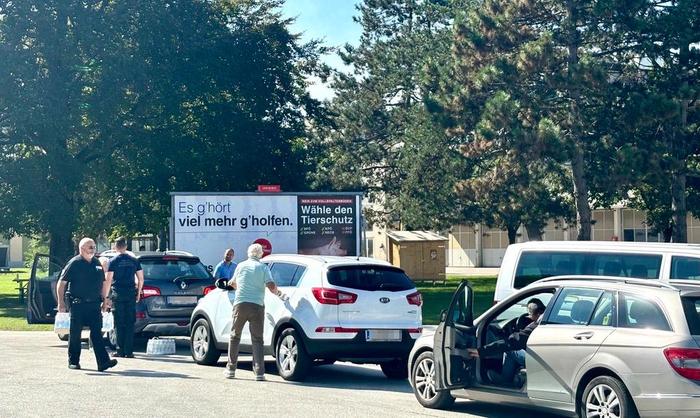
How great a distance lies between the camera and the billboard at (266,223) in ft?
93.0

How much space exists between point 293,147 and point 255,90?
3.06 metres

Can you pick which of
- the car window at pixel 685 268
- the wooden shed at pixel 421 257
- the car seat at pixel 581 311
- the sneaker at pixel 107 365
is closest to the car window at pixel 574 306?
the car seat at pixel 581 311

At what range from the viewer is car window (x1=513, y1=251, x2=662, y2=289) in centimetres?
1353

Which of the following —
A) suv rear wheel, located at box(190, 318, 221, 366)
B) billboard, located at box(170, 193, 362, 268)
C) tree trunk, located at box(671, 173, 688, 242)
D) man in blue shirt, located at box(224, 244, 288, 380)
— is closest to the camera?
man in blue shirt, located at box(224, 244, 288, 380)

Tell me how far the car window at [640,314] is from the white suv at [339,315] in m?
4.82

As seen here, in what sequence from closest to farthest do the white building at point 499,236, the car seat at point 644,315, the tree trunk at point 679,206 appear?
the car seat at point 644,315, the tree trunk at point 679,206, the white building at point 499,236

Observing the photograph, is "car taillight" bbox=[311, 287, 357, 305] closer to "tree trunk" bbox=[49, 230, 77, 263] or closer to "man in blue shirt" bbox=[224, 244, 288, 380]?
"man in blue shirt" bbox=[224, 244, 288, 380]

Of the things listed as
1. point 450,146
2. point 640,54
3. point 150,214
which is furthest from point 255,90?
point 640,54

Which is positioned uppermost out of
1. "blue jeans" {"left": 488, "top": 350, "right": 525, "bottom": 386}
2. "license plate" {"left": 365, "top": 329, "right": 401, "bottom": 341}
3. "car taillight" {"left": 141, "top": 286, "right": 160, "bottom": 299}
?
"car taillight" {"left": 141, "top": 286, "right": 160, "bottom": 299}

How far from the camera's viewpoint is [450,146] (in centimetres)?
4856

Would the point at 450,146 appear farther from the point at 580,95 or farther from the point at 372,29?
the point at 372,29

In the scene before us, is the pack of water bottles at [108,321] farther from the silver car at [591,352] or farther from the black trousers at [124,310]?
the silver car at [591,352]

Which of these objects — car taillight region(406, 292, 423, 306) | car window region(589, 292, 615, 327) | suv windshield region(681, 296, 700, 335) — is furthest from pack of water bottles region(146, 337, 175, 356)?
suv windshield region(681, 296, 700, 335)

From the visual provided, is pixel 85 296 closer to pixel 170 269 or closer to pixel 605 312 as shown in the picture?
pixel 170 269
